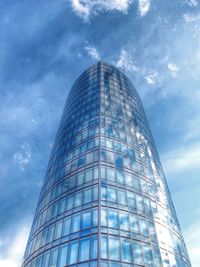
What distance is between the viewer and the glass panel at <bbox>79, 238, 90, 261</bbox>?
24272mm

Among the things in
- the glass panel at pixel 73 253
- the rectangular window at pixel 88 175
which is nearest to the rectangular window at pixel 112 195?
the rectangular window at pixel 88 175

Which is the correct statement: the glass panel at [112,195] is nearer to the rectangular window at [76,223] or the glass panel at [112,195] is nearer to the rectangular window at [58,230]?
the rectangular window at [76,223]

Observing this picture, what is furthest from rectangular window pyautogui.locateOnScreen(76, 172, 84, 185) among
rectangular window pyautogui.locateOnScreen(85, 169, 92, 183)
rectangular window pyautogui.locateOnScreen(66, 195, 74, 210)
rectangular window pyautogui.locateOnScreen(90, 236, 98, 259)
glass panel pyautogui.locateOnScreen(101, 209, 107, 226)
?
rectangular window pyautogui.locateOnScreen(90, 236, 98, 259)

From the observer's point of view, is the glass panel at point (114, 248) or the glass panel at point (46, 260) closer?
the glass panel at point (114, 248)

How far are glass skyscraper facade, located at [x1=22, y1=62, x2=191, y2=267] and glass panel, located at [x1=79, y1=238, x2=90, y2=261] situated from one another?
4.3 inches

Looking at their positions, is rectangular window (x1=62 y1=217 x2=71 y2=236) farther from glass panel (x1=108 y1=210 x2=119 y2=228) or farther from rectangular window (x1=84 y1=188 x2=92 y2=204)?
glass panel (x1=108 y1=210 x2=119 y2=228)

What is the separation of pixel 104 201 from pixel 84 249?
6.54m

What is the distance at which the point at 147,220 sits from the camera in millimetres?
30703

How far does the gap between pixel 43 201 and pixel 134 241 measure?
18.0m

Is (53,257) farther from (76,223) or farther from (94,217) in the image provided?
(94,217)

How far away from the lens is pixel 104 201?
29969mm

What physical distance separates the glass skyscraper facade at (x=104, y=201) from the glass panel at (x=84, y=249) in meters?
0.11

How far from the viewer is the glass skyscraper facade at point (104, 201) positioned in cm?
2591

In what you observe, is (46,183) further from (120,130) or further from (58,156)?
(120,130)
